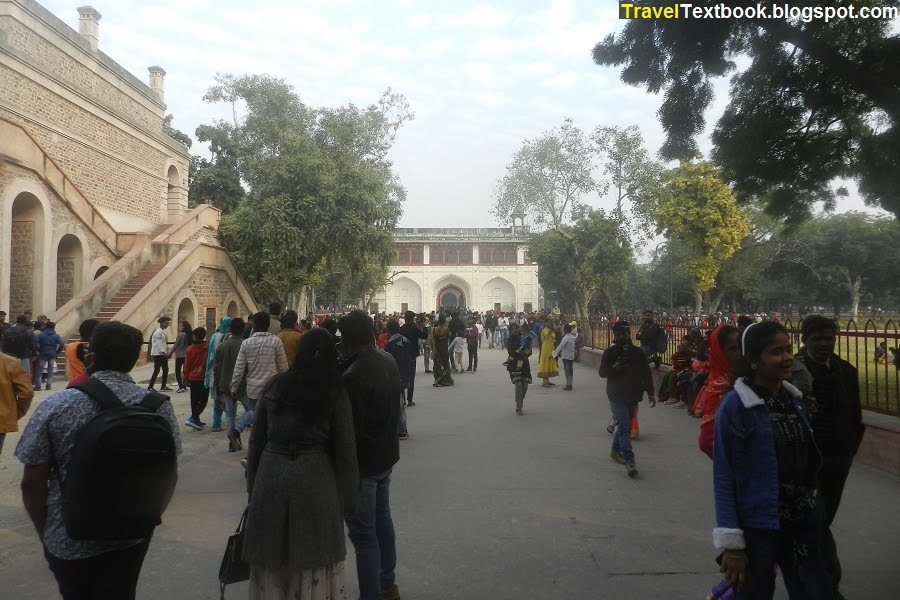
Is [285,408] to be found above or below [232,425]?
above

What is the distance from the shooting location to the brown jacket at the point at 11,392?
178 inches

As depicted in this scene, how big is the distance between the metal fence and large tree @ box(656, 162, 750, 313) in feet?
21.4

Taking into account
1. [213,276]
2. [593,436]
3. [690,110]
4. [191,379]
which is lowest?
[593,436]

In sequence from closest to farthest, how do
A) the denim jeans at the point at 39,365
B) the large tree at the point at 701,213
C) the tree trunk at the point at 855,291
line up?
the denim jeans at the point at 39,365
the large tree at the point at 701,213
the tree trunk at the point at 855,291

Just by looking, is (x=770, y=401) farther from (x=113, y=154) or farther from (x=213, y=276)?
(x=113, y=154)

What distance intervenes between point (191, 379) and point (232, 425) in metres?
1.49

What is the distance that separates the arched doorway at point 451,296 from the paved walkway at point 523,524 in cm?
5522

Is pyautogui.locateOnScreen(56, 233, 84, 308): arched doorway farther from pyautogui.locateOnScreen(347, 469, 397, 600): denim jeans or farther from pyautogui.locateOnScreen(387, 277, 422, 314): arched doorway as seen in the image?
pyautogui.locateOnScreen(387, 277, 422, 314): arched doorway

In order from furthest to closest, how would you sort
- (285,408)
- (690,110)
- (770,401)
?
(690,110)
(285,408)
(770,401)

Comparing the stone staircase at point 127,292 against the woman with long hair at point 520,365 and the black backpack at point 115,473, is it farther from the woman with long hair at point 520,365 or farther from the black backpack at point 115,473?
the black backpack at point 115,473

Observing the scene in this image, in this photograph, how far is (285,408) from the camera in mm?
2803

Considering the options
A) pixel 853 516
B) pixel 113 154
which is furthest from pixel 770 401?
pixel 113 154

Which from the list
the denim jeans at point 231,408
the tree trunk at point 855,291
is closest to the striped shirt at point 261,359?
the denim jeans at point 231,408

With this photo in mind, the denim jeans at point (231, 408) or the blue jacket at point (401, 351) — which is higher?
the blue jacket at point (401, 351)
